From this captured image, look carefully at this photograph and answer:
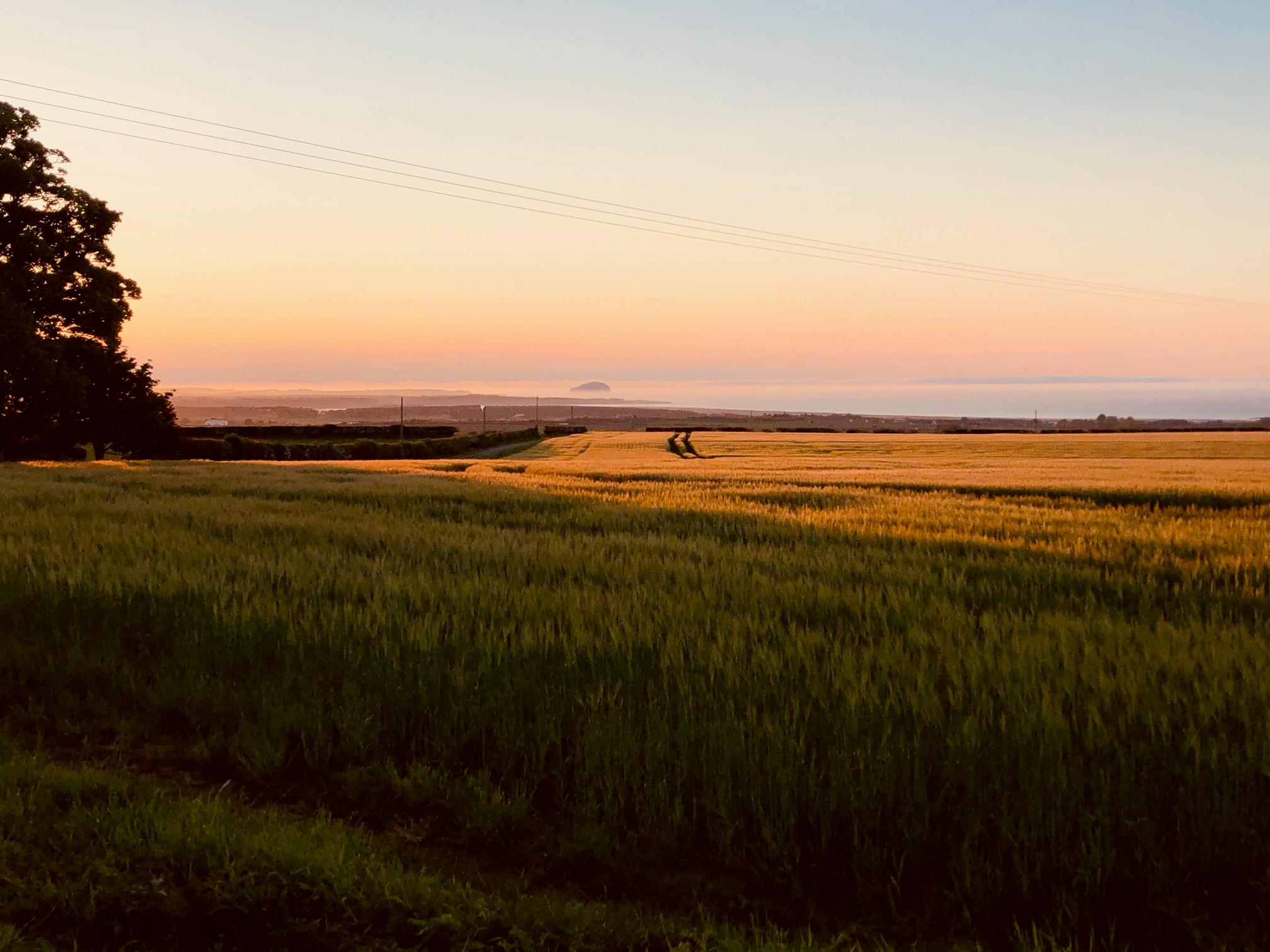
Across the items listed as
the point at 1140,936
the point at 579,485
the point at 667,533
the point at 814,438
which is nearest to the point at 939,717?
the point at 1140,936

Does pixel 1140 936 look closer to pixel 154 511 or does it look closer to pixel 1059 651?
pixel 1059 651

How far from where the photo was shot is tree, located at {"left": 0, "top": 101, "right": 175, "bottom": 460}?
31.1m

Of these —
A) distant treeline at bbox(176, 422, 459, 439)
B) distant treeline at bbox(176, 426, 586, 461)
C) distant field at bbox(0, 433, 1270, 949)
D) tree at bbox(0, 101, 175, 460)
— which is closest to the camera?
distant field at bbox(0, 433, 1270, 949)

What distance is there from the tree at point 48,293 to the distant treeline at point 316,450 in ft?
57.9

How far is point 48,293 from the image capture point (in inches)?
1292

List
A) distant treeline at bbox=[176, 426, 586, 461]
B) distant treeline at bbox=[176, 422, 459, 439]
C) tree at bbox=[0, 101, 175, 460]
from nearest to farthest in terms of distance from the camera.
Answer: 1. tree at bbox=[0, 101, 175, 460]
2. distant treeline at bbox=[176, 426, 586, 461]
3. distant treeline at bbox=[176, 422, 459, 439]

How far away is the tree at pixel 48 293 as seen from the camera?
31.1 metres

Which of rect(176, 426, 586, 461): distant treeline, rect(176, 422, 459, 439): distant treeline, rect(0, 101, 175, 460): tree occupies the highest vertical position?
rect(0, 101, 175, 460): tree

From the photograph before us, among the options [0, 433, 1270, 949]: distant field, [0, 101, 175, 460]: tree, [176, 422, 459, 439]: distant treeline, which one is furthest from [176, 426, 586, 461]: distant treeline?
[0, 433, 1270, 949]: distant field

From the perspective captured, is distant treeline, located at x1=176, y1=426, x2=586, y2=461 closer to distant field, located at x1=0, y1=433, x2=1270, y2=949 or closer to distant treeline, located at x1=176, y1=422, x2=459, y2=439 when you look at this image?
distant treeline, located at x1=176, y1=422, x2=459, y2=439

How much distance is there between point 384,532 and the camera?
36.7 ft

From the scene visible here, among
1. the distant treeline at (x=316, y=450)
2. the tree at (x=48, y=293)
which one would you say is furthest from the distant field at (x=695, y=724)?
the distant treeline at (x=316, y=450)

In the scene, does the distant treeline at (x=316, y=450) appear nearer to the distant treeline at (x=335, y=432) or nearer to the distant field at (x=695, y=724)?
the distant treeline at (x=335, y=432)

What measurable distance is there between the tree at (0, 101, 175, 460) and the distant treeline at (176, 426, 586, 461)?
57.9 feet
